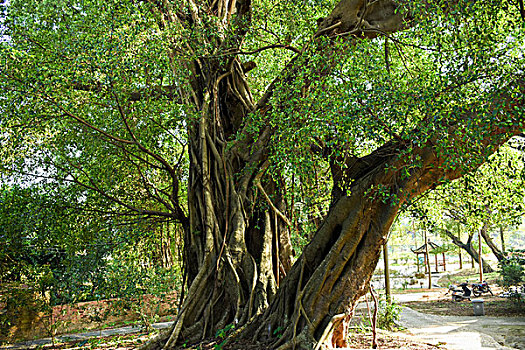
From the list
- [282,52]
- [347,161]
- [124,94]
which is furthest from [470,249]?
[124,94]

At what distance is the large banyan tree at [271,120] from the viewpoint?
3.28 meters

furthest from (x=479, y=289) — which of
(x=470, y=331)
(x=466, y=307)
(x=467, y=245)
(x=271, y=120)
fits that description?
(x=271, y=120)

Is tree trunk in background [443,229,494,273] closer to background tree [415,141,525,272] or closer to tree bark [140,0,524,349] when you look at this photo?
background tree [415,141,525,272]

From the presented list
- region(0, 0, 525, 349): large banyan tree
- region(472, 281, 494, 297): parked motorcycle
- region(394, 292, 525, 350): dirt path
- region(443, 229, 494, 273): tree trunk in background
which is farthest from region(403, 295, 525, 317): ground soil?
region(0, 0, 525, 349): large banyan tree

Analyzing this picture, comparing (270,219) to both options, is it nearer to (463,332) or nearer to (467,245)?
(463,332)

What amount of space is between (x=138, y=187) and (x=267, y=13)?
3555 mm

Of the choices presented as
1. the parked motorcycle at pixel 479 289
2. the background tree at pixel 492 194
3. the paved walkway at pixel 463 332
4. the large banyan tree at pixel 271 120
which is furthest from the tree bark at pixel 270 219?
the parked motorcycle at pixel 479 289

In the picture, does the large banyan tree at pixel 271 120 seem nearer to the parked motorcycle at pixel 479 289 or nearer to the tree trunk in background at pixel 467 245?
the parked motorcycle at pixel 479 289

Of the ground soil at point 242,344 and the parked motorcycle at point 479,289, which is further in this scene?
the parked motorcycle at point 479,289

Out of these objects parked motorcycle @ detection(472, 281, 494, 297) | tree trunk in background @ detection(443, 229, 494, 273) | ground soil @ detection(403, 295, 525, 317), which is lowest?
ground soil @ detection(403, 295, 525, 317)

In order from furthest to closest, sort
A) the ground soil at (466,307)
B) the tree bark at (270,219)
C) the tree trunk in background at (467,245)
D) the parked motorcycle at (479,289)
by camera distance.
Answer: the tree trunk in background at (467,245) → the parked motorcycle at (479,289) → the ground soil at (466,307) → the tree bark at (270,219)

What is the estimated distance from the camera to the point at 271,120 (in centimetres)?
424

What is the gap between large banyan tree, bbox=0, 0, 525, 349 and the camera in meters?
3.28

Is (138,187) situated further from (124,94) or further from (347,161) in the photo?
(347,161)
